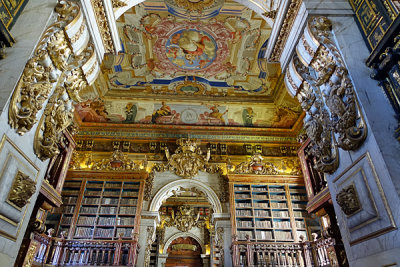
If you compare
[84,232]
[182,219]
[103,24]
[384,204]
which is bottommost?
[384,204]

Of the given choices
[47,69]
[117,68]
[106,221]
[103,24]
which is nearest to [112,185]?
[106,221]

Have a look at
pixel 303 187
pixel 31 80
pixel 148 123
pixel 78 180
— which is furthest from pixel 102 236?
pixel 303 187

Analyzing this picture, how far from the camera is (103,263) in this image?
257 inches

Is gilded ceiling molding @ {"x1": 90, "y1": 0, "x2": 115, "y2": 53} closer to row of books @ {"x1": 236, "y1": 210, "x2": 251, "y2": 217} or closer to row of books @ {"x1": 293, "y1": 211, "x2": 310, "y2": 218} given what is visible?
row of books @ {"x1": 236, "y1": 210, "x2": 251, "y2": 217}

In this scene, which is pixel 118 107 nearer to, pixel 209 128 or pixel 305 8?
pixel 209 128

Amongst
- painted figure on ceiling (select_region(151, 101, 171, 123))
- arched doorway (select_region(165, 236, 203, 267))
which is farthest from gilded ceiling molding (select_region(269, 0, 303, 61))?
arched doorway (select_region(165, 236, 203, 267))

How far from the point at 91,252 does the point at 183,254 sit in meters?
6.68

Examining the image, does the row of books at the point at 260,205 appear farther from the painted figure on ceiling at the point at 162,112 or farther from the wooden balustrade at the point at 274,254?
the painted figure on ceiling at the point at 162,112

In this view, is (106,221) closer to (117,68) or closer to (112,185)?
(112,185)

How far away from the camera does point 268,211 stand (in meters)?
7.68

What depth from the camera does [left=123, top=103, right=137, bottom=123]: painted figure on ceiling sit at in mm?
9076

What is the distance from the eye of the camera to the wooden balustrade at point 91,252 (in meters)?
6.44

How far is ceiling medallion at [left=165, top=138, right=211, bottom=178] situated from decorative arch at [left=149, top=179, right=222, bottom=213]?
0.26 meters

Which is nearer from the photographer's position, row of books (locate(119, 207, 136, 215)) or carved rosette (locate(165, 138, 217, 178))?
row of books (locate(119, 207, 136, 215))
